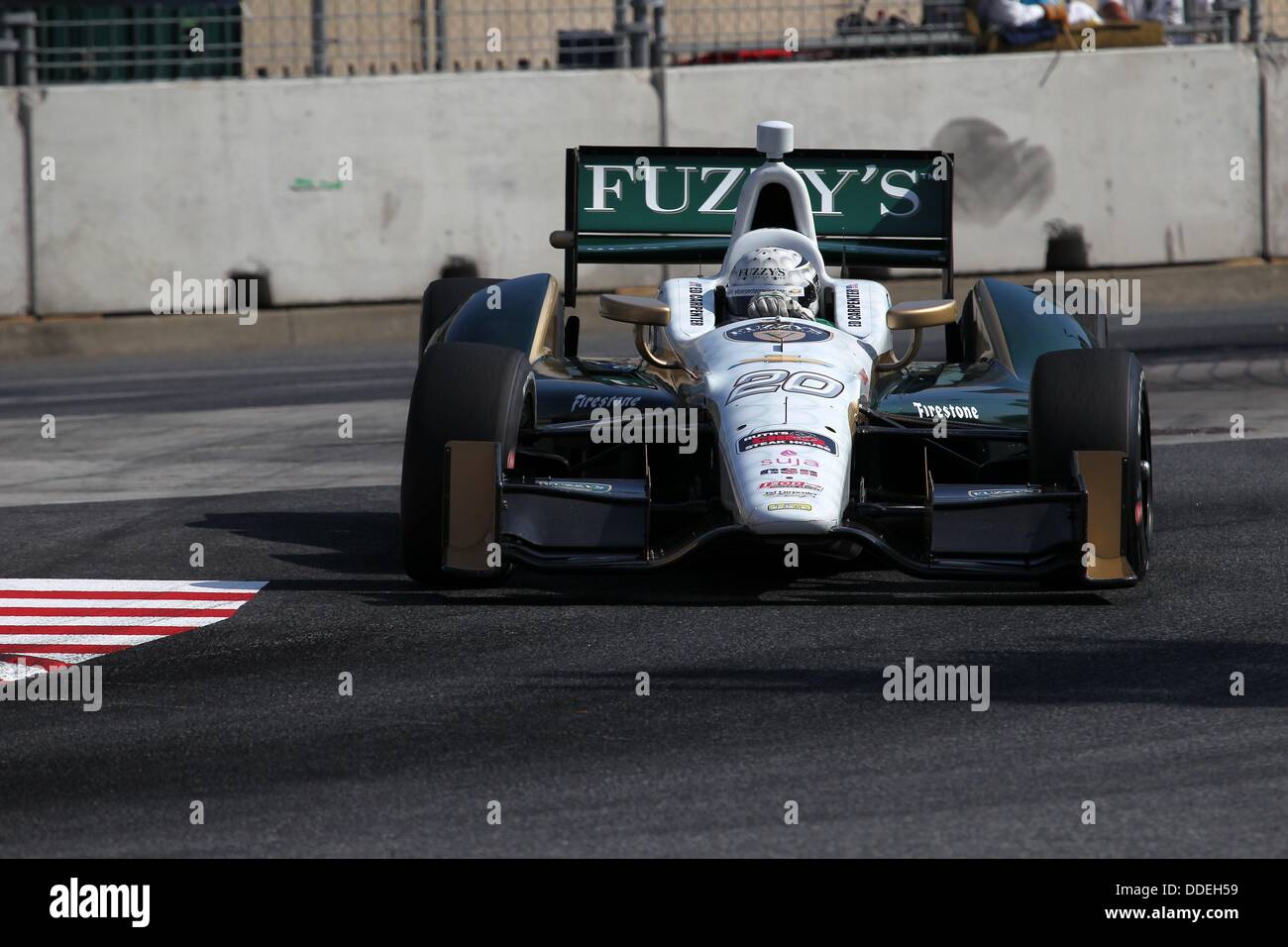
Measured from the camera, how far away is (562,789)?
5.03 meters

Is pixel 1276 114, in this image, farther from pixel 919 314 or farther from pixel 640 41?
pixel 919 314

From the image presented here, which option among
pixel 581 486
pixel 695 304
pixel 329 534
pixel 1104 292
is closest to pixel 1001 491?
pixel 581 486

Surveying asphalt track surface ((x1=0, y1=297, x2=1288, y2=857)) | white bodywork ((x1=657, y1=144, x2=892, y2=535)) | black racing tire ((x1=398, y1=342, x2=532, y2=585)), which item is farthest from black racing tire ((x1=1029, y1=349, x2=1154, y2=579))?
black racing tire ((x1=398, y1=342, x2=532, y2=585))

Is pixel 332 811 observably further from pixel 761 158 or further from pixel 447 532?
pixel 761 158

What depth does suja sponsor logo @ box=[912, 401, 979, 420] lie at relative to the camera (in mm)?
7832

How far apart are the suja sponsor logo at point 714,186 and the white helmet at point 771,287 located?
143cm

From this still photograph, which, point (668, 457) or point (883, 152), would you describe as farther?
point (883, 152)

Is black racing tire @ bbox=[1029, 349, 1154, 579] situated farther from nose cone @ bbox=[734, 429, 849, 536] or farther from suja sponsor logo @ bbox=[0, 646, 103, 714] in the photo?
suja sponsor logo @ bbox=[0, 646, 103, 714]
